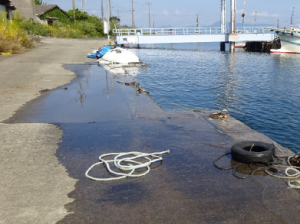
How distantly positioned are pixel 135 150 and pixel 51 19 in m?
63.3

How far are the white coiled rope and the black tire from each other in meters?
1.02

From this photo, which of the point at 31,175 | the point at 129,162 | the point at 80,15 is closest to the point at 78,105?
the point at 129,162

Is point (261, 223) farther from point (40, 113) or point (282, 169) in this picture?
point (40, 113)

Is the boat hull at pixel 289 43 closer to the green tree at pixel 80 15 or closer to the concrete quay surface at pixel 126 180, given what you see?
the concrete quay surface at pixel 126 180

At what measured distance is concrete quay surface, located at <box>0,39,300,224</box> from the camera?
306 cm

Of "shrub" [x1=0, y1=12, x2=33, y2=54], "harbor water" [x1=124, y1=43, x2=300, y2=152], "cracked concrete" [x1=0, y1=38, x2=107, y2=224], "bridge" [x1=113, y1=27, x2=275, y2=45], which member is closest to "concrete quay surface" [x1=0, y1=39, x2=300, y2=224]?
"cracked concrete" [x1=0, y1=38, x2=107, y2=224]

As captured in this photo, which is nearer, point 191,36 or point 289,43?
point 289,43

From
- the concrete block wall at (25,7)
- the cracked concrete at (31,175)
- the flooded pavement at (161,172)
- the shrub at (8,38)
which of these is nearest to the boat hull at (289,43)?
the shrub at (8,38)

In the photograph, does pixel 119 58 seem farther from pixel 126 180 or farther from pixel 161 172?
pixel 126 180

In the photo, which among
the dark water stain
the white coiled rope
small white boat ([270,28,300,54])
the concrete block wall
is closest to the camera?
the white coiled rope

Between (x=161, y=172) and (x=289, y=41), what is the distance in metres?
40.5

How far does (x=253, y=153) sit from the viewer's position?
162 inches

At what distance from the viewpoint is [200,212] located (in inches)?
120

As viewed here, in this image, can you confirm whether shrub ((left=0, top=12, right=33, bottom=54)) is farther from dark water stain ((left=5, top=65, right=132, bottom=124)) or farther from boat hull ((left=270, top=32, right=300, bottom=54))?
boat hull ((left=270, top=32, right=300, bottom=54))
